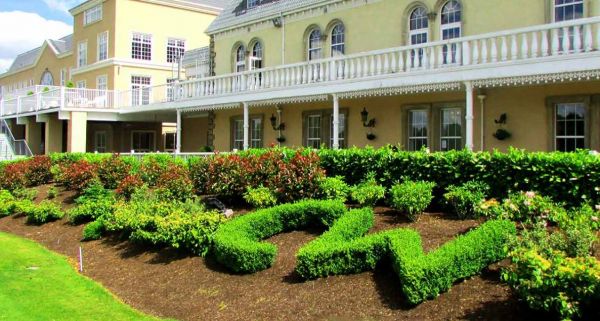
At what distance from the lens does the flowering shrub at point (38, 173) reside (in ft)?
66.5

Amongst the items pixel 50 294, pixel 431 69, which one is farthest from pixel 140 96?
pixel 50 294

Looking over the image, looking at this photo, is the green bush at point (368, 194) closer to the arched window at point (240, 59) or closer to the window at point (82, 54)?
the arched window at point (240, 59)

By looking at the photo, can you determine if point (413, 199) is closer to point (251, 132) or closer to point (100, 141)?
point (251, 132)

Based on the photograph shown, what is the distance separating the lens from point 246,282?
27.3ft

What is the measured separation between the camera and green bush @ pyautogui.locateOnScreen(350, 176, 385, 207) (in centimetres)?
1066

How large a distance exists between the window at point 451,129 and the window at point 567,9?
3.89 metres

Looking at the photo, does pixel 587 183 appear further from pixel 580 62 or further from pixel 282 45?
pixel 282 45

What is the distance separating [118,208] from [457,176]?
761cm

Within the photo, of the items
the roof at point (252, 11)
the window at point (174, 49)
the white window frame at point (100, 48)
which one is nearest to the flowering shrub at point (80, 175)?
the roof at point (252, 11)

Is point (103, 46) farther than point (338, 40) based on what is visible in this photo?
Yes

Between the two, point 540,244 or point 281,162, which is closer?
point 540,244

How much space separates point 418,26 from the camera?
1897 cm

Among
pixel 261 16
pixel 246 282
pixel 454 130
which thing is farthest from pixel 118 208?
pixel 261 16

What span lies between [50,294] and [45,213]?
22.3 ft
